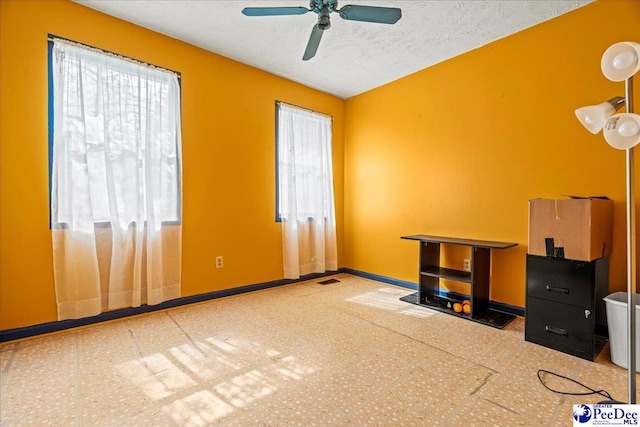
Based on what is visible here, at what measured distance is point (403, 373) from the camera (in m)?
1.88

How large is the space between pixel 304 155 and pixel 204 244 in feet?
5.57

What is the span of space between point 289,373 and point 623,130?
2.11 metres

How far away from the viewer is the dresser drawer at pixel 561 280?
6.73ft

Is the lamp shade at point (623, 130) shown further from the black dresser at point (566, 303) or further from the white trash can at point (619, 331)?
the white trash can at point (619, 331)

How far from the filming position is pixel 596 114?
4.75 feet

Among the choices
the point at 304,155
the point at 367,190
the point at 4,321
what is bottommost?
the point at 4,321

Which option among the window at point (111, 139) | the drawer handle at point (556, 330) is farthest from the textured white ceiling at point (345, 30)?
the drawer handle at point (556, 330)

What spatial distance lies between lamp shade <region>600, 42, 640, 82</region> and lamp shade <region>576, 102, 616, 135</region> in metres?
0.12

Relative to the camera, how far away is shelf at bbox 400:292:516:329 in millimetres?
2666

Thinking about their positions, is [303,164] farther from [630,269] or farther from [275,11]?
[630,269]

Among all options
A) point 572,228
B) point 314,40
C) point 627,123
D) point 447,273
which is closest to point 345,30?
point 314,40

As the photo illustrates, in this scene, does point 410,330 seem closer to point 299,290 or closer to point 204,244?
point 299,290

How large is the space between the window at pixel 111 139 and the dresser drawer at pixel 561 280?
312cm

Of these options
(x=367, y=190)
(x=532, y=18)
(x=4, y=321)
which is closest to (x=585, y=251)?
(x=532, y=18)
